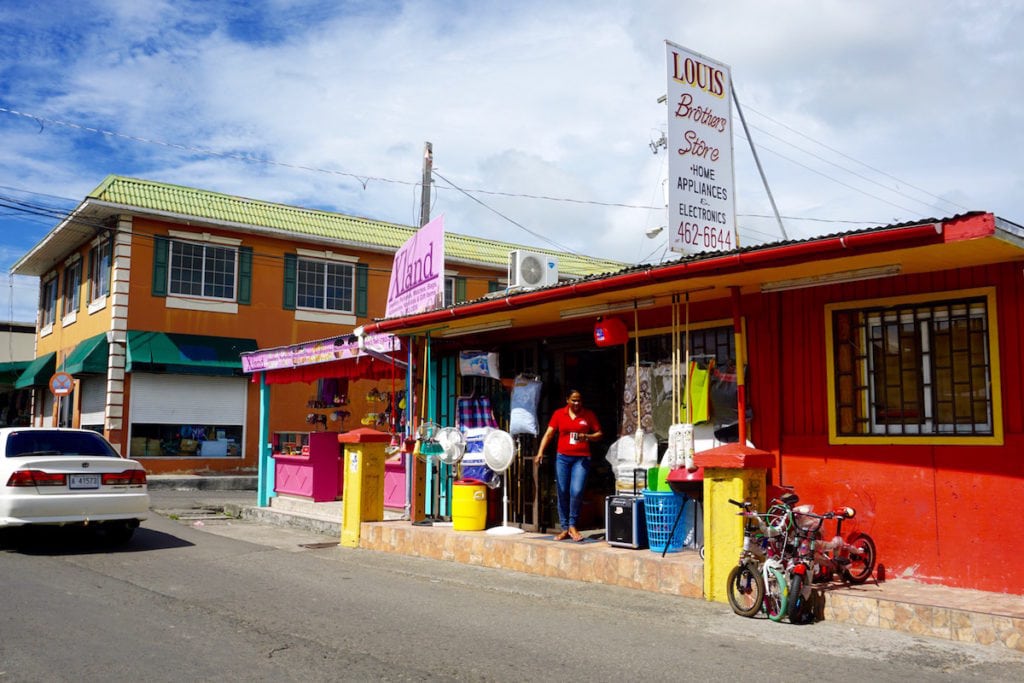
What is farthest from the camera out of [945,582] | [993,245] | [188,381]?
[188,381]

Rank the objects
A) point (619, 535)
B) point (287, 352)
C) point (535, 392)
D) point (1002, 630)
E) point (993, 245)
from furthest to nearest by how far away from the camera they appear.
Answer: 1. point (287, 352)
2. point (535, 392)
3. point (619, 535)
4. point (993, 245)
5. point (1002, 630)

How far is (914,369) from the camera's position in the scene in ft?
25.3

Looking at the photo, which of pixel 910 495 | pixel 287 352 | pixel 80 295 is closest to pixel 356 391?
pixel 80 295

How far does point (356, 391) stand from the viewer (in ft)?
87.8

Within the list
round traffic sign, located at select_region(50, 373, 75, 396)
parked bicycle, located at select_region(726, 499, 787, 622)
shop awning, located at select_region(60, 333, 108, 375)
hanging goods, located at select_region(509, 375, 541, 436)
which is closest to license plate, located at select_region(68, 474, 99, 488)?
hanging goods, located at select_region(509, 375, 541, 436)

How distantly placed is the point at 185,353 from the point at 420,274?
1296 centimetres

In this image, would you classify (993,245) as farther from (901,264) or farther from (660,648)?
(660,648)

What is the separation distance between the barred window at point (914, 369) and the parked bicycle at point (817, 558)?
934 mm

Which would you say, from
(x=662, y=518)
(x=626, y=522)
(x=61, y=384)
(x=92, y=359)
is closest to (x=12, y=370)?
(x=92, y=359)

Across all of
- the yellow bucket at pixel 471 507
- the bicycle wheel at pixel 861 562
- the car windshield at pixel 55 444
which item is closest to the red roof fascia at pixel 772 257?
the yellow bucket at pixel 471 507

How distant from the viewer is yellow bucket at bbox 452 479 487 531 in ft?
36.7

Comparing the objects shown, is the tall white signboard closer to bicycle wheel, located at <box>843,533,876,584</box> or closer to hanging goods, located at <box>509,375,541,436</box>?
hanging goods, located at <box>509,375,541,436</box>

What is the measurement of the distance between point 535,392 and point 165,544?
5447 millimetres

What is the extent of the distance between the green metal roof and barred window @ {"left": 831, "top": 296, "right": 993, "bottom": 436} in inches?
780
